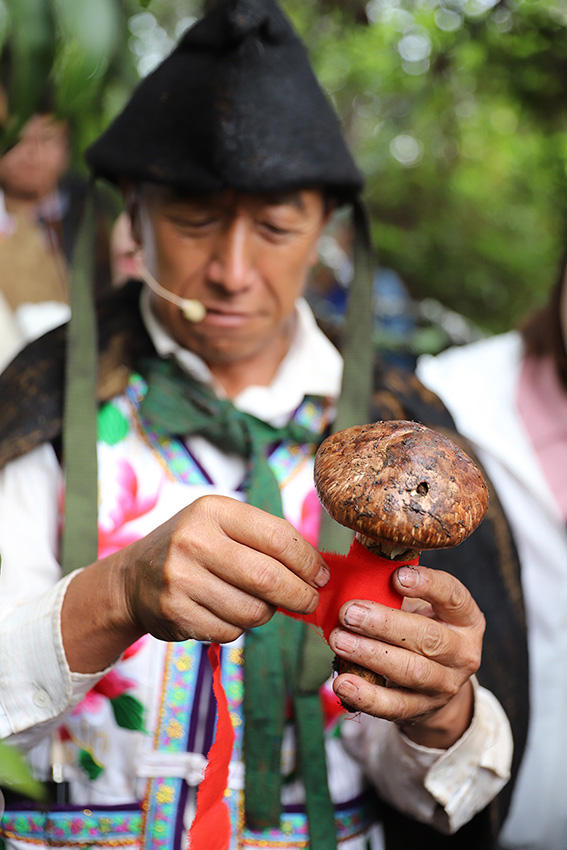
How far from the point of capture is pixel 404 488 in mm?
920

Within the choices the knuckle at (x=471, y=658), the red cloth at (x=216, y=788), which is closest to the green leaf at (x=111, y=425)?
the red cloth at (x=216, y=788)

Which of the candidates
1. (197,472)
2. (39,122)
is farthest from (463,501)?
(39,122)

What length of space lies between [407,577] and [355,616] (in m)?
0.09

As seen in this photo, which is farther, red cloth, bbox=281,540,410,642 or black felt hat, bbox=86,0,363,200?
black felt hat, bbox=86,0,363,200

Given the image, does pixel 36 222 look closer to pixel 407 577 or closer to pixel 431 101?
pixel 431 101

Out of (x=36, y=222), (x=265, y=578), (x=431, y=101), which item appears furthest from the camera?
(x=431, y=101)

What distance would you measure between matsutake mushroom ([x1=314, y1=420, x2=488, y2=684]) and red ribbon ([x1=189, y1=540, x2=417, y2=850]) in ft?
0.16

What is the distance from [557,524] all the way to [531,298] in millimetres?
7574

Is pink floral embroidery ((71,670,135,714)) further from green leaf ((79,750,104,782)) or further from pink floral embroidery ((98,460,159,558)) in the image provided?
pink floral embroidery ((98,460,159,558))

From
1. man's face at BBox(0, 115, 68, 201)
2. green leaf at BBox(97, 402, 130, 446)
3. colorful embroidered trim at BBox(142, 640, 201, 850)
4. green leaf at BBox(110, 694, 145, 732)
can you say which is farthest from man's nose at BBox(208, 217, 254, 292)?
man's face at BBox(0, 115, 68, 201)

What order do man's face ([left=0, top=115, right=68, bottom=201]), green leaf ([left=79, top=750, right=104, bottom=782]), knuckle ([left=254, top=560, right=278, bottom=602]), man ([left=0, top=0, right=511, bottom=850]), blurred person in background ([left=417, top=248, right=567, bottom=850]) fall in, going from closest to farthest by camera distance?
knuckle ([left=254, top=560, right=278, bottom=602]) → man ([left=0, top=0, right=511, bottom=850]) → green leaf ([left=79, top=750, right=104, bottom=782]) → blurred person in background ([left=417, top=248, right=567, bottom=850]) → man's face ([left=0, top=115, right=68, bottom=201])

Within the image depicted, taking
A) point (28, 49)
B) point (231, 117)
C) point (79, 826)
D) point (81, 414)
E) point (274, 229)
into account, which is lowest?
point (79, 826)

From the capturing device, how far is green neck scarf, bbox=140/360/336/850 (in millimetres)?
1405

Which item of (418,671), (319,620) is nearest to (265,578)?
(319,620)
